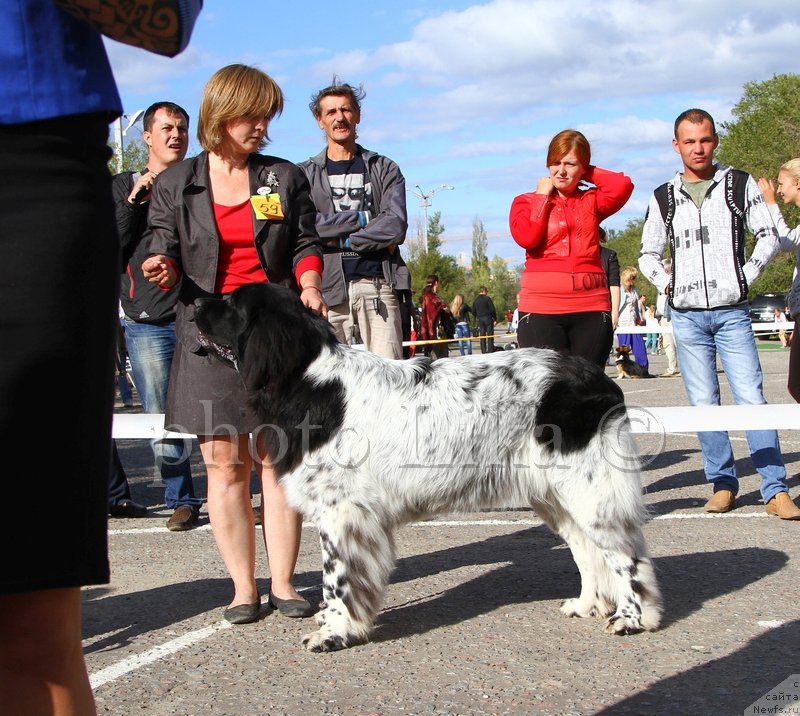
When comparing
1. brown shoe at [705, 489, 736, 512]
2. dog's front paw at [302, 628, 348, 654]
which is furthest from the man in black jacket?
dog's front paw at [302, 628, 348, 654]

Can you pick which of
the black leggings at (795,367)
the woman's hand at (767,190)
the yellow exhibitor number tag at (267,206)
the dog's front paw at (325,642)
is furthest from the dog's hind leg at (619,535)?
the woman's hand at (767,190)

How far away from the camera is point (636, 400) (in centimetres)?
1453

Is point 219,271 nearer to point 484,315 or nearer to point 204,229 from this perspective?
point 204,229

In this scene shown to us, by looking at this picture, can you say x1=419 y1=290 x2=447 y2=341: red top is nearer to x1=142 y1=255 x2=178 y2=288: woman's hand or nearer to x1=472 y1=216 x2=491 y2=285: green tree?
x1=142 y1=255 x2=178 y2=288: woman's hand

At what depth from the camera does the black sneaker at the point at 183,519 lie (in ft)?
21.4

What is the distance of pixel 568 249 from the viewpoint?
603 centimetres

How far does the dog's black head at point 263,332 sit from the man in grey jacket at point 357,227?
210 centimetres

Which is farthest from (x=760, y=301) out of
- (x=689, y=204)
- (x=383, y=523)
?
(x=383, y=523)

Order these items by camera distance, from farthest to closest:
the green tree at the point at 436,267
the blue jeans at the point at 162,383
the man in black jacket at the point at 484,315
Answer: the green tree at the point at 436,267 < the man in black jacket at the point at 484,315 < the blue jeans at the point at 162,383

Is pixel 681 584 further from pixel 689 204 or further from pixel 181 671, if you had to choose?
pixel 689 204

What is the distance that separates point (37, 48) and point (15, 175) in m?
0.21

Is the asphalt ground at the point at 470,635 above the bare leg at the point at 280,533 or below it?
below

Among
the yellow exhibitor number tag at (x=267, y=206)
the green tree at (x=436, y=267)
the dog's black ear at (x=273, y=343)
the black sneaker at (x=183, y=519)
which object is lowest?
the black sneaker at (x=183, y=519)

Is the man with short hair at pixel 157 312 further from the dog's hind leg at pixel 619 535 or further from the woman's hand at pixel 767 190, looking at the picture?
the woman's hand at pixel 767 190
